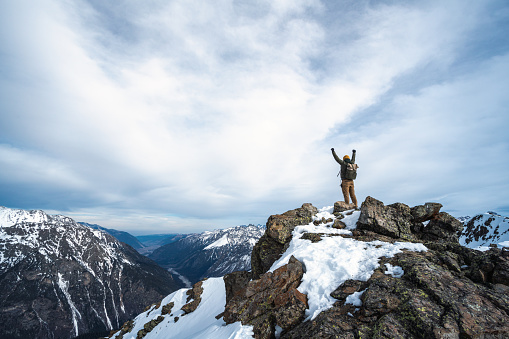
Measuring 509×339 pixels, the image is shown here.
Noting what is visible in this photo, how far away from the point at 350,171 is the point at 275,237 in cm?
1252

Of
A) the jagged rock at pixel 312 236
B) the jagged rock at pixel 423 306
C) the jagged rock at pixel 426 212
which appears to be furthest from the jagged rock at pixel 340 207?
the jagged rock at pixel 423 306

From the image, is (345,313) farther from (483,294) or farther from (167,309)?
(167,309)

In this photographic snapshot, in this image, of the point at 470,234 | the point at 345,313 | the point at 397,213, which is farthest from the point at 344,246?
the point at 470,234

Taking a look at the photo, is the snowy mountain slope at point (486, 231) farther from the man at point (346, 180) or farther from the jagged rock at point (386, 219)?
the jagged rock at point (386, 219)

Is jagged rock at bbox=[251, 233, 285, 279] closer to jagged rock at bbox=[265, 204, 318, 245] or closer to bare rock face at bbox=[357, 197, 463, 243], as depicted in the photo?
jagged rock at bbox=[265, 204, 318, 245]

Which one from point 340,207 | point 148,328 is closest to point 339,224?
point 340,207

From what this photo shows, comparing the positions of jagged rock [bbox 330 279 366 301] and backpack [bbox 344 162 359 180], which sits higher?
backpack [bbox 344 162 359 180]

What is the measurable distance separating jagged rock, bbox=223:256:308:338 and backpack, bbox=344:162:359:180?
14817mm

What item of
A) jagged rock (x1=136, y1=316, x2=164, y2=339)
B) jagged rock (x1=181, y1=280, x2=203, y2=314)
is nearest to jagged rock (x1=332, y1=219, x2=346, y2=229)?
jagged rock (x1=181, y1=280, x2=203, y2=314)

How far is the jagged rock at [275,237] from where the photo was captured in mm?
21531

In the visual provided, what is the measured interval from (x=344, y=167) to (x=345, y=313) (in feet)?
61.8

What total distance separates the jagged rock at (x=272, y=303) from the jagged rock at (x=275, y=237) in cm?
546

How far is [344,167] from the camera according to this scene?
26.9m

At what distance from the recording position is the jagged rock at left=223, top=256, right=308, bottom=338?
39.5ft
